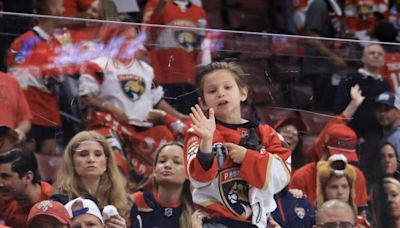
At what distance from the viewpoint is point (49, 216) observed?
644 centimetres

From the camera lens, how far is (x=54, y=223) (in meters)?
6.43

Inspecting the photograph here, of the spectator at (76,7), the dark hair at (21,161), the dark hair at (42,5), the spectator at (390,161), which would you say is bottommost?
the dark hair at (21,161)

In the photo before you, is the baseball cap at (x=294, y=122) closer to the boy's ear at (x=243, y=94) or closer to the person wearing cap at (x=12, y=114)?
the boy's ear at (x=243, y=94)

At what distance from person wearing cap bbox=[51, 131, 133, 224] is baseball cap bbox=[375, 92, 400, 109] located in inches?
58.0

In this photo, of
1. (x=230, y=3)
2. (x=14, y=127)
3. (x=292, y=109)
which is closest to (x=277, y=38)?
(x=292, y=109)

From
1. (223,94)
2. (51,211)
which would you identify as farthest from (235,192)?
(51,211)

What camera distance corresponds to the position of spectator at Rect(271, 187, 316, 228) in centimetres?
691

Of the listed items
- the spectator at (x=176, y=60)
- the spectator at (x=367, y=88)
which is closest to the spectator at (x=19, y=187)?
the spectator at (x=176, y=60)

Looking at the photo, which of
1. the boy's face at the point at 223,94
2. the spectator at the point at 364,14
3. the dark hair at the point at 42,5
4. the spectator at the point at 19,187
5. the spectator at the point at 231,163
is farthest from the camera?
the spectator at the point at 364,14

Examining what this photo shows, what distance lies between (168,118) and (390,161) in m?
1.18

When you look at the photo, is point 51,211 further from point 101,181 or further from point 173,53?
point 173,53

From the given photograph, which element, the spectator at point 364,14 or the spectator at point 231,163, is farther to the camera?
the spectator at point 364,14

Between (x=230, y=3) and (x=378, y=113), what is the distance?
11.4 feet

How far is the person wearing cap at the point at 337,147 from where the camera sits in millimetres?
7258
